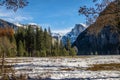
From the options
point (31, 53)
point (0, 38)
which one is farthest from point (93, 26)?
point (31, 53)

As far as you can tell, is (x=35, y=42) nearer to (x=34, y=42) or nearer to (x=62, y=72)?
(x=34, y=42)

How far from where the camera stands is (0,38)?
148 m

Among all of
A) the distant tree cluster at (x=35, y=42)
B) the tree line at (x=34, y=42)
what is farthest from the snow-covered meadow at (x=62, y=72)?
the distant tree cluster at (x=35, y=42)

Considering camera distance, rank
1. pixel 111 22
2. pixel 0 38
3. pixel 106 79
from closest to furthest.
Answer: pixel 106 79 < pixel 111 22 < pixel 0 38

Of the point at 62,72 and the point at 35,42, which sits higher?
the point at 35,42

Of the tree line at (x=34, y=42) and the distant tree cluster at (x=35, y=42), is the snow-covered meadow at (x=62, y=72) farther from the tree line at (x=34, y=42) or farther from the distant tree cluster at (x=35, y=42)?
the distant tree cluster at (x=35, y=42)

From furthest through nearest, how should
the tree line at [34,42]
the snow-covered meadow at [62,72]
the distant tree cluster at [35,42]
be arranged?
the distant tree cluster at [35,42]
the tree line at [34,42]
the snow-covered meadow at [62,72]

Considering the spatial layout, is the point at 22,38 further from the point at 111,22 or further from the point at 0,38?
the point at 111,22

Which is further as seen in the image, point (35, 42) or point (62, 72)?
point (35, 42)

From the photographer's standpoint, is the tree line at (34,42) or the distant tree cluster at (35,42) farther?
the distant tree cluster at (35,42)

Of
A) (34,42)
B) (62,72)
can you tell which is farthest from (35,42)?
(62,72)

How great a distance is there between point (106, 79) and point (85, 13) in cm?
645

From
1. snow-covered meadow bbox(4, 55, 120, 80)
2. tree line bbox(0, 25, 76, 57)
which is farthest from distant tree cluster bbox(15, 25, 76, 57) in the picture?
snow-covered meadow bbox(4, 55, 120, 80)

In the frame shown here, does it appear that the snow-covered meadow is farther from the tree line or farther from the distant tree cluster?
the distant tree cluster
